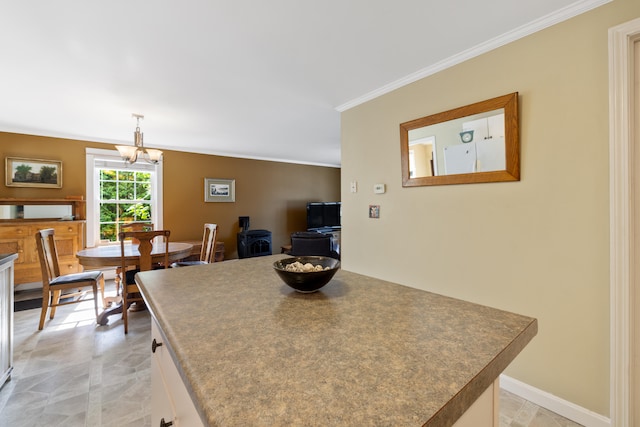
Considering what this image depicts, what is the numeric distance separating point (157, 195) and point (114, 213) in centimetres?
67

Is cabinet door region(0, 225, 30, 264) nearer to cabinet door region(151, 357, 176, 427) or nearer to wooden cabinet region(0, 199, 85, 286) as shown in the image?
wooden cabinet region(0, 199, 85, 286)

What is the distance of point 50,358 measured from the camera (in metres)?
2.15

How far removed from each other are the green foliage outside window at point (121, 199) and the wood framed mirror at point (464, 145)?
4.32 metres

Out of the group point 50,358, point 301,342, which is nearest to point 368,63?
point 301,342

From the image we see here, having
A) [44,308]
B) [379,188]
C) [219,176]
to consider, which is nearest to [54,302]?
[44,308]

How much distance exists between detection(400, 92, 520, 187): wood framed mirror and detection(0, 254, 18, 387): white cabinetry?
9.23 ft

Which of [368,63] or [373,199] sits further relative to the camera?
[373,199]

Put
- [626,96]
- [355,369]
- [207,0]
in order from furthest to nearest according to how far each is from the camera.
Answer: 1. [207,0]
2. [626,96]
3. [355,369]

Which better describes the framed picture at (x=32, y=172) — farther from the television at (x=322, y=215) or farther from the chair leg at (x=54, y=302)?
the television at (x=322, y=215)

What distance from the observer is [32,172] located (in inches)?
146

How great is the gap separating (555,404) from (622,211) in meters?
1.13

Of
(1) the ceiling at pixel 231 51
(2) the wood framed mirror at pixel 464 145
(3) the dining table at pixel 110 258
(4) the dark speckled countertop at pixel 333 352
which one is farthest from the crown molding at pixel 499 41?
(3) the dining table at pixel 110 258

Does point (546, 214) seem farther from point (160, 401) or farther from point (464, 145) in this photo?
point (160, 401)

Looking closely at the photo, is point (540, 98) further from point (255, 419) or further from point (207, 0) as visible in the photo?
point (255, 419)
